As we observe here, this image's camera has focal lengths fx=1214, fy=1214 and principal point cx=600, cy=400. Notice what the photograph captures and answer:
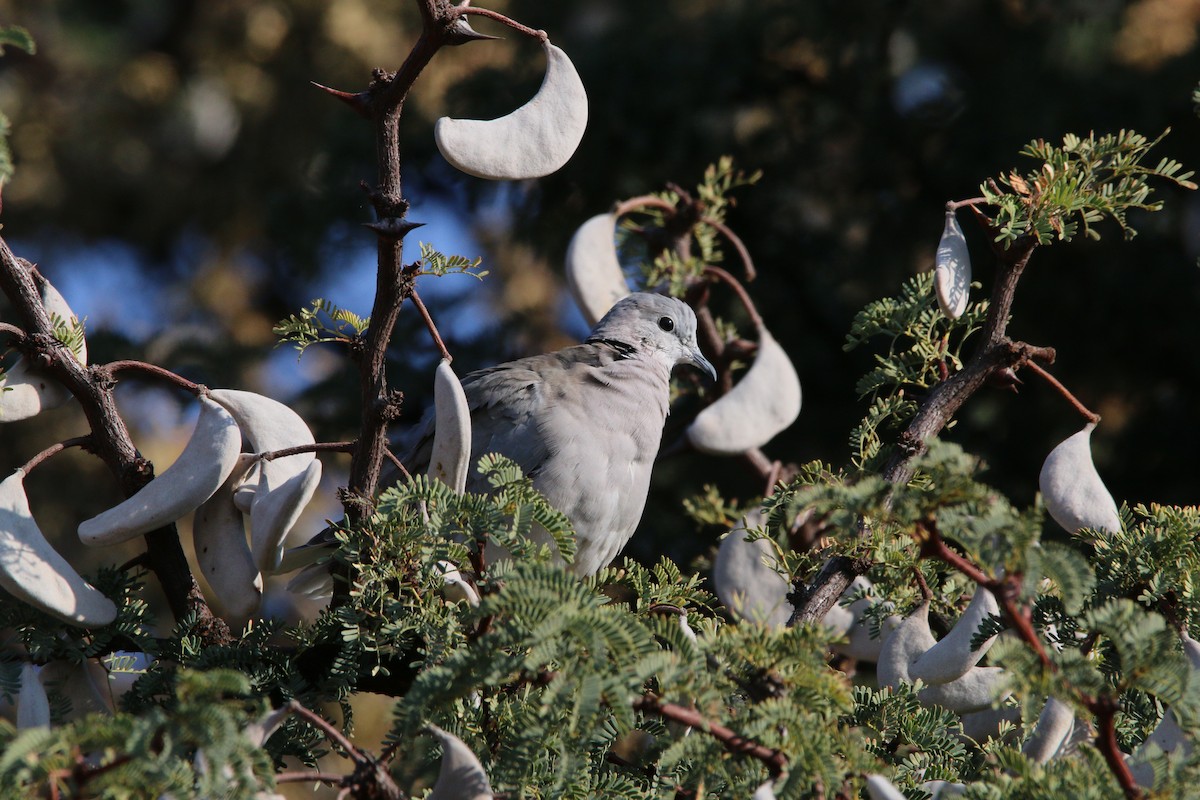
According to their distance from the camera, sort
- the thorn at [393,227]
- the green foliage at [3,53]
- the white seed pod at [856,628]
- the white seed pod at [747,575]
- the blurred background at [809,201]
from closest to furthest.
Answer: the green foliage at [3,53]
the thorn at [393,227]
the white seed pod at [856,628]
the white seed pod at [747,575]
the blurred background at [809,201]

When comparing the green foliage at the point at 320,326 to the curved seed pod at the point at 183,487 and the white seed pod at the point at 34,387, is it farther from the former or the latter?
the white seed pod at the point at 34,387

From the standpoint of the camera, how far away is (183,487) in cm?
195

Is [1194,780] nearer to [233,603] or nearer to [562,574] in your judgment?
[562,574]

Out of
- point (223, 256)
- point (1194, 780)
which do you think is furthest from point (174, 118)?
point (1194, 780)

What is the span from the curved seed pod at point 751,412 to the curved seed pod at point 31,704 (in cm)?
149

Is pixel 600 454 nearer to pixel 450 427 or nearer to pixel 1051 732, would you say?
pixel 450 427

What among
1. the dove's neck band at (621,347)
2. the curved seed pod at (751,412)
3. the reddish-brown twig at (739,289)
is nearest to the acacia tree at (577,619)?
the curved seed pod at (751,412)

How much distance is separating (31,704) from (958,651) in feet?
4.62

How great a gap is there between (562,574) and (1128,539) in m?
0.94

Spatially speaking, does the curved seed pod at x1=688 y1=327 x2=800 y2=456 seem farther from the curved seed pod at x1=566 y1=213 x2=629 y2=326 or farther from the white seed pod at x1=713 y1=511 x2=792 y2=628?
the curved seed pod at x1=566 y1=213 x2=629 y2=326

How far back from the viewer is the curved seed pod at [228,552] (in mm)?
2078

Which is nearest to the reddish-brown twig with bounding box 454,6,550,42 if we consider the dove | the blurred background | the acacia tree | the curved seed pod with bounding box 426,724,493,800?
the acacia tree

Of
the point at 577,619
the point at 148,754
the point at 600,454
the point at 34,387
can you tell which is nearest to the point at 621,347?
the point at 600,454

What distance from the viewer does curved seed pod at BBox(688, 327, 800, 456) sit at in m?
2.81
